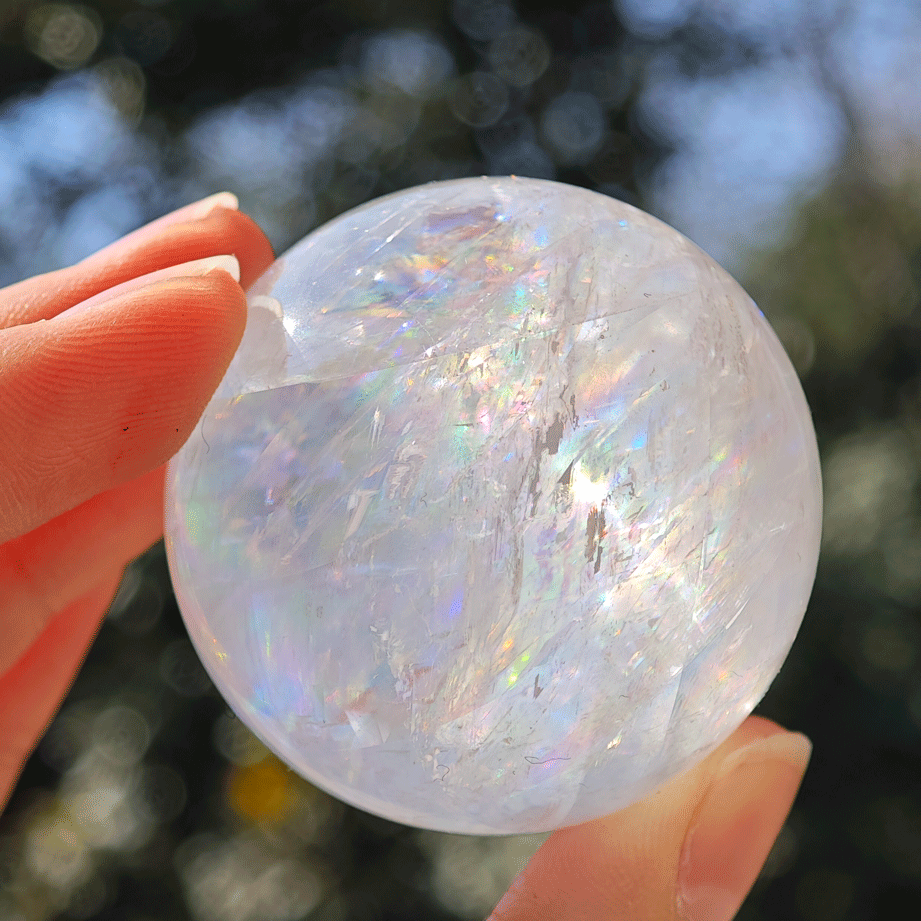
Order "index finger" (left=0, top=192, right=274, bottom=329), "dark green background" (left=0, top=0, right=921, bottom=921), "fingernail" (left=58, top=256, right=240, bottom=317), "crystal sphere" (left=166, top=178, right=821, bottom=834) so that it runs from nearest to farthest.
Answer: "crystal sphere" (left=166, top=178, right=821, bottom=834) < "fingernail" (left=58, top=256, right=240, bottom=317) < "index finger" (left=0, top=192, right=274, bottom=329) < "dark green background" (left=0, top=0, right=921, bottom=921)

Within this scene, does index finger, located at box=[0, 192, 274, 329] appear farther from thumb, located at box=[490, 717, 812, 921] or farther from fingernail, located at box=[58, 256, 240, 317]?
thumb, located at box=[490, 717, 812, 921]

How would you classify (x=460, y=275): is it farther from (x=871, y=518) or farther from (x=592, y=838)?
(x=871, y=518)

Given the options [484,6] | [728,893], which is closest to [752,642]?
[728,893]

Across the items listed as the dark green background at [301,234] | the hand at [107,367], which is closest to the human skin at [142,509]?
the hand at [107,367]

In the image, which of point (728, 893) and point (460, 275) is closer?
point (460, 275)

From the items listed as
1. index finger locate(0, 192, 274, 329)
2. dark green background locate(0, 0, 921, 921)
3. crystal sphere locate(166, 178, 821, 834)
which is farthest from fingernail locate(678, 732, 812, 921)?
index finger locate(0, 192, 274, 329)

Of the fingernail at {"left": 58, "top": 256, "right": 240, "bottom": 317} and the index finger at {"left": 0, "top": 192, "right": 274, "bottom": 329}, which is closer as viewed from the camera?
the fingernail at {"left": 58, "top": 256, "right": 240, "bottom": 317}
